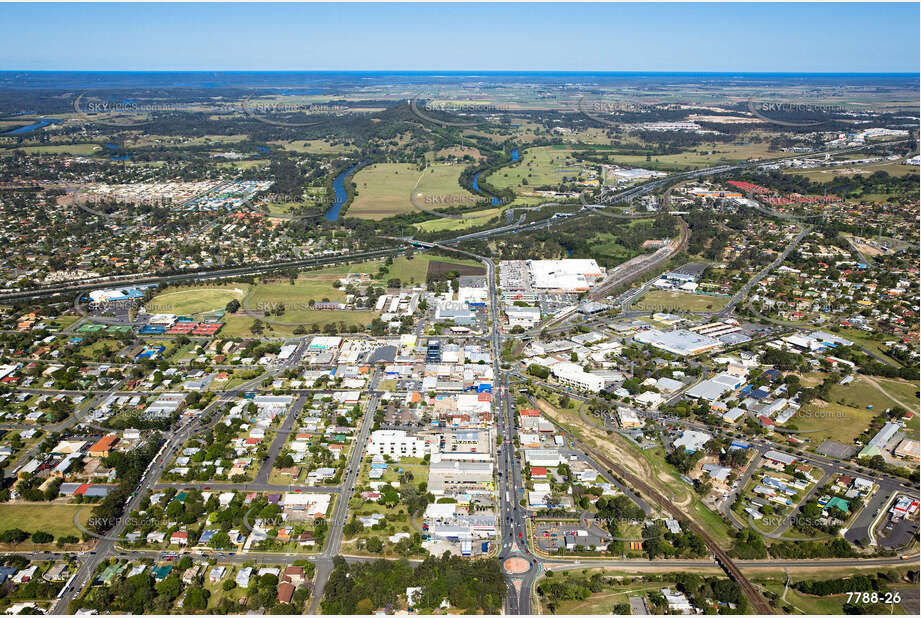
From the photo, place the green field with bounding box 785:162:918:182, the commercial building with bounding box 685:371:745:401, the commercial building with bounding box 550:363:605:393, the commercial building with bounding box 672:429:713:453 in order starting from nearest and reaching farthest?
the commercial building with bounding box 672:429:713:453 → the commercial building with bounding box 685:371:745:401 → the commercial building with bounding box 550:363:605:393 → the green field with bounding box 785:162:918:182

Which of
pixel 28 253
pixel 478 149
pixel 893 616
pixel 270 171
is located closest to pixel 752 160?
pixel 478 149

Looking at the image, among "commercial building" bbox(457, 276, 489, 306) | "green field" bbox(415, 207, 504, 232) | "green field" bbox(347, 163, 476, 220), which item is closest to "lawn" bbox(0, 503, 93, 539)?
"commercial building" bbox(457, 276, 489, 306)

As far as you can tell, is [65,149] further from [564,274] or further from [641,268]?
[641,268]

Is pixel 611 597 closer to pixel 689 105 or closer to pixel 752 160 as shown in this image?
pixel 752 160


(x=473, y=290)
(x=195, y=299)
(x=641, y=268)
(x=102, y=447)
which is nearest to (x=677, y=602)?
(x=102, y=447)

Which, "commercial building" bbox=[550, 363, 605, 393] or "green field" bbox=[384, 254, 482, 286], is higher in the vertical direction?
"green field" bbox=[384, 254, 482, 286]

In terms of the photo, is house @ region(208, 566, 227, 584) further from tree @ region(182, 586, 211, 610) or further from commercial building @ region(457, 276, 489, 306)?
commercial building @ region(457, 276, 489, 306)
